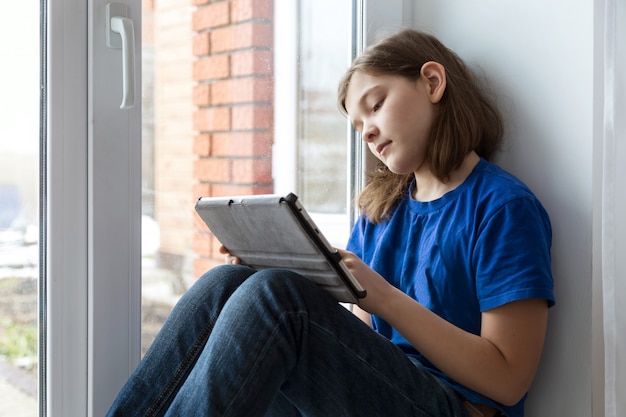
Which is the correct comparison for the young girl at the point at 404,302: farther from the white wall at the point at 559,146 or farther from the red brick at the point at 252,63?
the red brick at the point at 252,63

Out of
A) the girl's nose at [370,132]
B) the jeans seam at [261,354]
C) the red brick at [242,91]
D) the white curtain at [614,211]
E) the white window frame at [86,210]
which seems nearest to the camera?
the jeans seam at [261,354]

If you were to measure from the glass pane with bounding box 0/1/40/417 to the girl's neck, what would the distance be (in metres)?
0.65

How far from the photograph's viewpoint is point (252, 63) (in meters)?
1.41

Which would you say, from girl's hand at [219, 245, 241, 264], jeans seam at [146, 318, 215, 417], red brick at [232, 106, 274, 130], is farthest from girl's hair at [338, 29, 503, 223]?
jeans seam at [146, 318, 215, 417]

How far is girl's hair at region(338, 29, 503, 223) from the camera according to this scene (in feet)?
4.08

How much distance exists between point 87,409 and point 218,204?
431mm

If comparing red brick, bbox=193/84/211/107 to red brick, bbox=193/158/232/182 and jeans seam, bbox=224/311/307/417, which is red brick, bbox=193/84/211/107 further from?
jeans seam, bbox=224/311/307/417

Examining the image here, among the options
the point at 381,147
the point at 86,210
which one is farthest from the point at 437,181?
the point at 86,210

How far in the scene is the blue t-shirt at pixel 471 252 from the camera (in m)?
1.09

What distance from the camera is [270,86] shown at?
1449 mm

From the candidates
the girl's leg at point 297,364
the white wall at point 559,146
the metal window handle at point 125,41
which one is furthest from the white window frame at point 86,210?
the white wall at point 559,146

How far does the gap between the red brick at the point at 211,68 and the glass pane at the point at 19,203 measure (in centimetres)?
29

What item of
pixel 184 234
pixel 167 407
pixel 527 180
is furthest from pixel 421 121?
pixel 167 407

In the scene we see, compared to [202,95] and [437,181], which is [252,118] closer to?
[202,95]
